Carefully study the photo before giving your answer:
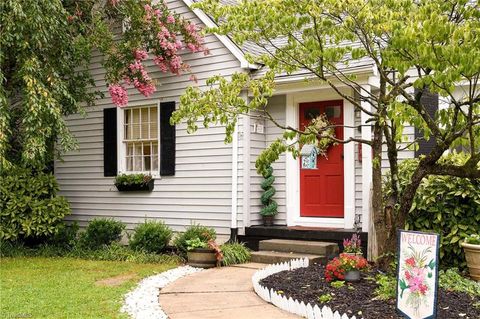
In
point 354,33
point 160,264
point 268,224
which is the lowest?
point 160,264

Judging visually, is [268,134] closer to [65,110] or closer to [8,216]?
[65,110]

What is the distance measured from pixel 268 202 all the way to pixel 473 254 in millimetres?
3583

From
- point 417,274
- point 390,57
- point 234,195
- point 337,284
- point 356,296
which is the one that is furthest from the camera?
point 234,195

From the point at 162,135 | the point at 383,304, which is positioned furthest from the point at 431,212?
the point at 162,135

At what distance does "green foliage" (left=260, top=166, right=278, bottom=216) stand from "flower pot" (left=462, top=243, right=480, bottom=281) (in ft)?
10.9

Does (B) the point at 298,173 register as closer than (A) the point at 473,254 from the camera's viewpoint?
No

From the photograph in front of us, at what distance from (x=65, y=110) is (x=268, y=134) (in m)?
3.54

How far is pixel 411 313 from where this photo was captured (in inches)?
168

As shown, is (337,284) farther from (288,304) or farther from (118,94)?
(118,94)

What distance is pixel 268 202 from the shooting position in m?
8.96

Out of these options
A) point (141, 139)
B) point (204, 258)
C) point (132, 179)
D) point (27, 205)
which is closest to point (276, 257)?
point (204, 258)

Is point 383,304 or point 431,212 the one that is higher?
point 431,212

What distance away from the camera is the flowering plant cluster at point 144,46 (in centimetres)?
930

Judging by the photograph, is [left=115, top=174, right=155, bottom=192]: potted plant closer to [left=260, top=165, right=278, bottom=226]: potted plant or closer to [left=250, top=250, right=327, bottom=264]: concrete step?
[left=260, top=165, right=278, bottom=226]: potted plant
